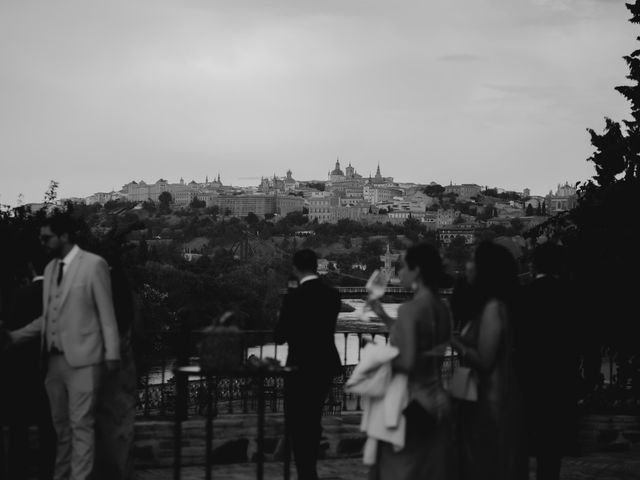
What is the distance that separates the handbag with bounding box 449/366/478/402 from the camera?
4.65 metres

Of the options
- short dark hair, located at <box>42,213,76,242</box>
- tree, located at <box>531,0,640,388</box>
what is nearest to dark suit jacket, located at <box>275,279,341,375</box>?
short dark hair, located at <box>42,213,76,242</box>

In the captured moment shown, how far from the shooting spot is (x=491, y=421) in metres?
4.70

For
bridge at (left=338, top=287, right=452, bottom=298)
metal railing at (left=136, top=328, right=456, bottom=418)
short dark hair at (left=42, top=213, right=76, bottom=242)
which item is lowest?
bridge at (left=338, top=287, right=452, bottom=298)

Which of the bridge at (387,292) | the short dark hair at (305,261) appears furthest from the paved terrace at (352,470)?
the bridge at (387,292)

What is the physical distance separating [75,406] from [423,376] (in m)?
1.84

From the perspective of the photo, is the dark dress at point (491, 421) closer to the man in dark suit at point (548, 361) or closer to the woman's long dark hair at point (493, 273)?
the woman's long dark hair at point (493, 273)

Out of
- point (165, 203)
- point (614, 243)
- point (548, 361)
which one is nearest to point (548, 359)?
point (548, 361)

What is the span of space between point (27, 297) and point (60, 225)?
525 mm

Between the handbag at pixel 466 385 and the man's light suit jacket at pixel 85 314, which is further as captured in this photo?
the man's light suit jacket at pixel 85 314

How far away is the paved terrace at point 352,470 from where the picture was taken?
680 centimetres

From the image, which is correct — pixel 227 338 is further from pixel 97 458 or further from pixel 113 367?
pixel 97 458

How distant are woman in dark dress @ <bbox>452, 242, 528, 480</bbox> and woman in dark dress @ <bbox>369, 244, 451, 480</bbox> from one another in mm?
170

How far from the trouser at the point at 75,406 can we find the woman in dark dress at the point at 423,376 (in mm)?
1541

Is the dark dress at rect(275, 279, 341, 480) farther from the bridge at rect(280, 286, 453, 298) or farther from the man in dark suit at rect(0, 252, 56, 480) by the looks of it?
the bridge at rect(280, 286, 453, 298)
